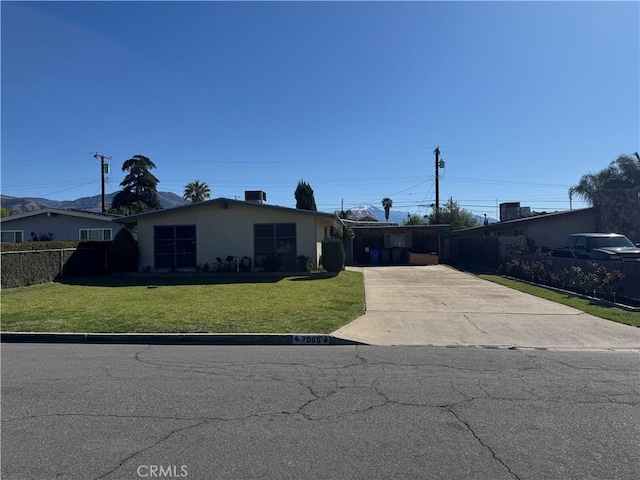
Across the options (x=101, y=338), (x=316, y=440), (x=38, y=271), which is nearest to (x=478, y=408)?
(x=316, y=440)

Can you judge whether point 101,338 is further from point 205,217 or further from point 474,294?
point 205,217

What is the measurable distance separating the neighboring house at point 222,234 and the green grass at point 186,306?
2.75 metres

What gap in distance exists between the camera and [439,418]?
441cm

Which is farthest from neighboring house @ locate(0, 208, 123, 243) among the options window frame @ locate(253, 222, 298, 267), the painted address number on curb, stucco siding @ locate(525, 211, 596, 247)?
stucco siding @ locate(525, 211, 596, 247)

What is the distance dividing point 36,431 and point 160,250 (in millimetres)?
17887

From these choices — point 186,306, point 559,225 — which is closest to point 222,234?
point 186,306

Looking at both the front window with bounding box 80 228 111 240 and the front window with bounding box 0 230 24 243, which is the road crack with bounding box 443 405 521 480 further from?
the front window with bounding box 0 230 24 243

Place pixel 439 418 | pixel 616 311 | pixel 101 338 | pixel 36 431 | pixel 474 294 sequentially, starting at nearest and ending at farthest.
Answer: pixel 36 431 < pixel 439 418 < pixel 101 338 < pixel 616 311 < pixel 474 294

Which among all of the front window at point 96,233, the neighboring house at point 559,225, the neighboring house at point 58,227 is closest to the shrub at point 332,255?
the neighboring house at point 559,225

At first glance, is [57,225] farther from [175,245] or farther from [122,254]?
[175,245]

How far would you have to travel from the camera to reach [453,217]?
4719 cm

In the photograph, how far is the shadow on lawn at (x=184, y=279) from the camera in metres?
17.7

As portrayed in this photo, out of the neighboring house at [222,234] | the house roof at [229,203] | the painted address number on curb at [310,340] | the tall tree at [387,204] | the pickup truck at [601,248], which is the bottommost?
the painted address number on curb at [310,340]

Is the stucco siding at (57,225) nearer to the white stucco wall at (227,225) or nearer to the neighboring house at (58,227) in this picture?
the neighboring house at (58,227)
